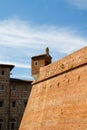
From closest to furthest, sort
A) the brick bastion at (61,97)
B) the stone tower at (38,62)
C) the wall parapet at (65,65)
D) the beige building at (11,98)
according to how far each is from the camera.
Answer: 1. the brick bastion at (61,97)
2. the wall parapet at (65,65)
3. the stone tower at (38,62)
4. the beige building at (11,98)

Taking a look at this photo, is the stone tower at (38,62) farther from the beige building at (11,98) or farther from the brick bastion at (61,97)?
the beige building at (11,98)

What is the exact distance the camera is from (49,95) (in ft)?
69.8

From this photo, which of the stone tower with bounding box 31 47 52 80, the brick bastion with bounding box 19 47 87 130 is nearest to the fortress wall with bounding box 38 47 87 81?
the brick bastion with bounding box 19 47 87 130

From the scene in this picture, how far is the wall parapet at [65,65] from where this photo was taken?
681 inches

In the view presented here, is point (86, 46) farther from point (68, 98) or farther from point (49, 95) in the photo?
point (49, 95)

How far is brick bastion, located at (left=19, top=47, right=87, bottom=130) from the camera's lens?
16.4 metres

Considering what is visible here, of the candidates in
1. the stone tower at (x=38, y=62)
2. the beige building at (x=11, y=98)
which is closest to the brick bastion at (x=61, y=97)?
the stone tower at (x=38, y=62)

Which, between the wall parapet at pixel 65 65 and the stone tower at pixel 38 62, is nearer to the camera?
the wall parapet at pixel 65 65

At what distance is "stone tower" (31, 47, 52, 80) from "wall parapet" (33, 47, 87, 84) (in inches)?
68.2

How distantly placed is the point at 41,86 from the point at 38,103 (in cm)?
137

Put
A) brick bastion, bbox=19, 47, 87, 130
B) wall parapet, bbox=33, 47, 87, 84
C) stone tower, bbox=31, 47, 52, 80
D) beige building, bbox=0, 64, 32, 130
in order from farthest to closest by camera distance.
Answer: beige building, bbox=0, 64, 32, 130, stone tower, bbox=31, 47, 52, 80, wall parapet, bbox=33, 47, 87, 84, brick bastion, bbox=19, 47, 87, 130

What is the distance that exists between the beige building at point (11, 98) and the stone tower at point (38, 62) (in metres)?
14.7

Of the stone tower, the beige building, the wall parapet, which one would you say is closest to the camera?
the wall parapet

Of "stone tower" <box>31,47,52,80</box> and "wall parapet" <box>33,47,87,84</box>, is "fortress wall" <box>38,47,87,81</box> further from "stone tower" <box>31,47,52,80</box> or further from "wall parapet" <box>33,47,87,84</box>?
"stone tower" <box>31,47,52,80</box>
